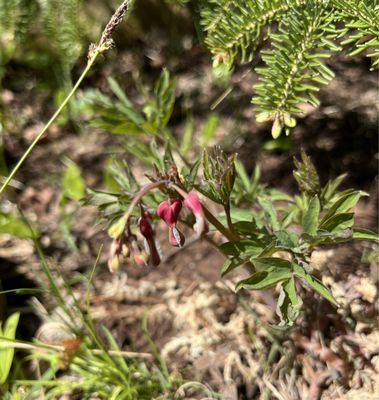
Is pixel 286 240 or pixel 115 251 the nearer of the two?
pixel 115 251

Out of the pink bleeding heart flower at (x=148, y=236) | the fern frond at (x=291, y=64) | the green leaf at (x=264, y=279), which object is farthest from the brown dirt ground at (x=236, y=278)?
the fern frond at (x=291, y=64)

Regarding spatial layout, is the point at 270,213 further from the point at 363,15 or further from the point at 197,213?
the point at 363,15

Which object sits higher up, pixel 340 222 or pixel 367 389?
pixel 340 222

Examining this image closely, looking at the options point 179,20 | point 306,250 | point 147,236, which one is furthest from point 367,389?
point 179,20

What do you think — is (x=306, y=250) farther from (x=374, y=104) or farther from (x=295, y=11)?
(x=374, y=104)

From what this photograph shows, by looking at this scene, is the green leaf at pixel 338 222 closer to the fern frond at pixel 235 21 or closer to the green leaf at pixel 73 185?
the fern frond at pixel 235 21

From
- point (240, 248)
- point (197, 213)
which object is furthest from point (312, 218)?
point (197, 213)
